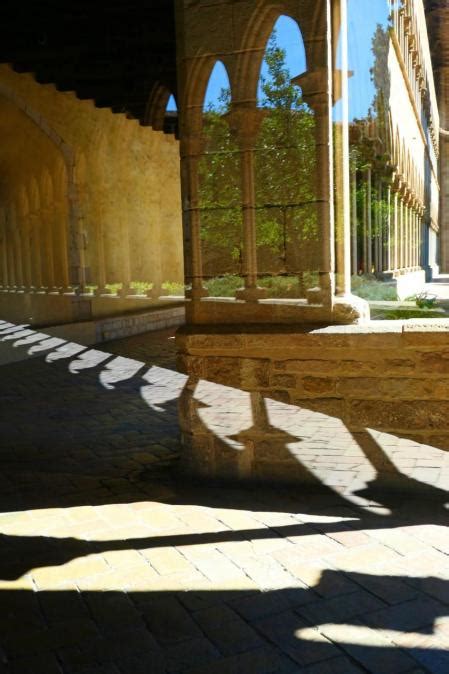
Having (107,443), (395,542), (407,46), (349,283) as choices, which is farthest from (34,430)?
(407,46)

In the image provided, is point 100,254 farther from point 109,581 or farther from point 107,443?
point 109,581

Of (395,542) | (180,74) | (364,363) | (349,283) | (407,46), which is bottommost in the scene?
(395,542)

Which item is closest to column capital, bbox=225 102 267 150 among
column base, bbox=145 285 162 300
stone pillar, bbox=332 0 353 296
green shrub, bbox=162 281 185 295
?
stone pillar, bbox=332 0 353 296

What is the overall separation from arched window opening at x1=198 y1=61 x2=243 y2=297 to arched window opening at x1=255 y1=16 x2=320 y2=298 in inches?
5.6

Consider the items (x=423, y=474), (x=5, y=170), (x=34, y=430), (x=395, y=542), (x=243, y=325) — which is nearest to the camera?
(x=395, y=542)

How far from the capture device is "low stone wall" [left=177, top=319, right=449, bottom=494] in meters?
3.65

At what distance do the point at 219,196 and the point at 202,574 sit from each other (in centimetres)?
224

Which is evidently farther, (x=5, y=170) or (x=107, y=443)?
(x=5, y=170)

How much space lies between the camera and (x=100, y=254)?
12695mm

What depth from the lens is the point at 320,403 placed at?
3791 mm

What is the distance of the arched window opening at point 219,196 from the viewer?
13.3 ft

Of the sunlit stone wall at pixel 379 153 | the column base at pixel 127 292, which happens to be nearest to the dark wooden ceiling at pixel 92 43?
the sunlit stone wall at pixel 379 153

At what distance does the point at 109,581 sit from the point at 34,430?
9.41 ft

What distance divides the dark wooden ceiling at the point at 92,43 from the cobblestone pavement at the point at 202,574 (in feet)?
19.0
